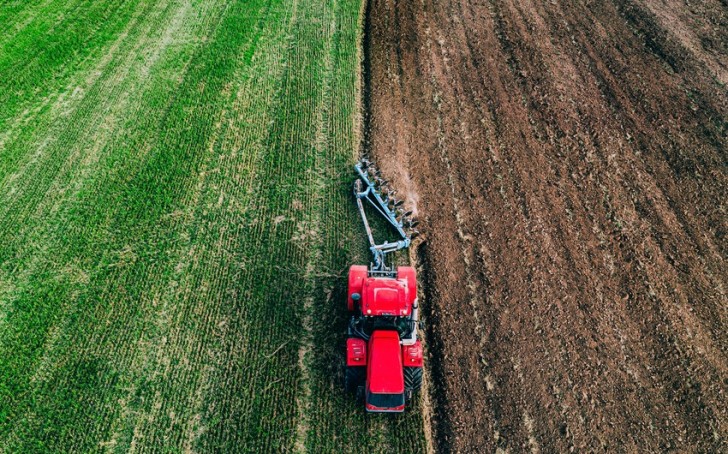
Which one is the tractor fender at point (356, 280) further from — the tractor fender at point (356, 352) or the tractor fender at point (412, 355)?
the tractor fender at point (412, 355)

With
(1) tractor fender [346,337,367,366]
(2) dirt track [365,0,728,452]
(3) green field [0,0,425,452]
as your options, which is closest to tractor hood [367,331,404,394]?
(1) tractor fender [346,337,367,366]

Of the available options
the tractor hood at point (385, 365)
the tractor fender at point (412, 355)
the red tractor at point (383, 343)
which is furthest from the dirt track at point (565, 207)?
the tractor hood at point (385, 365)

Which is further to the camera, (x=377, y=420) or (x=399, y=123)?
(x=399, y=123)

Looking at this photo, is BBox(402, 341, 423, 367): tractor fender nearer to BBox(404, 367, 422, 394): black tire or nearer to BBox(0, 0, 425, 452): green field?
BBox(404, 367, 422, 394): black tire

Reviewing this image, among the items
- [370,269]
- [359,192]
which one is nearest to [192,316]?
[370,269]

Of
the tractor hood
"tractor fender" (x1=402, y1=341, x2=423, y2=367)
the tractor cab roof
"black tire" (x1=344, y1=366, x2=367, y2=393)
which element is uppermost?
the tractor cab roof

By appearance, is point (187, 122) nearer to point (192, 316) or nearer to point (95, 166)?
point (95, 166)

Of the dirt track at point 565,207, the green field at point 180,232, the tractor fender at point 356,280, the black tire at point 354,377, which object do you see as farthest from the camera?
the tractor fender at point 356,280
